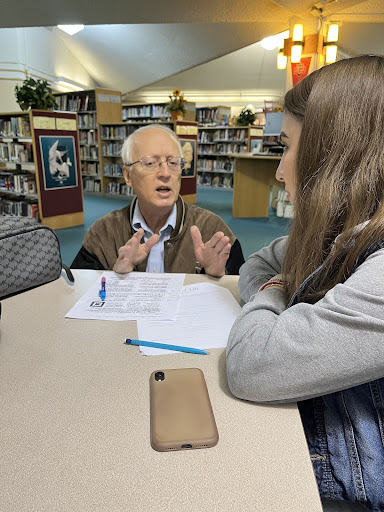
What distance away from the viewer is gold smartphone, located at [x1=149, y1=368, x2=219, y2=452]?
50 cm

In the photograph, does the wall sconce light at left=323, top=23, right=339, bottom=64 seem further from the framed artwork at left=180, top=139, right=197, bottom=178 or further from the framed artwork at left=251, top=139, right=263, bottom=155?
the framed artwork at left=251, top=139, right=263, bottom=155

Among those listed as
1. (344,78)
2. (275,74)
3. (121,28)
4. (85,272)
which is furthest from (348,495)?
(275,74)

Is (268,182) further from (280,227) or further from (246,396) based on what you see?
(246,396)

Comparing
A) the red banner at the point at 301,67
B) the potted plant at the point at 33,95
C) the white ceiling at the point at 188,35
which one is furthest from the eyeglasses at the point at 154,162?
the red banner at the point at 301,67

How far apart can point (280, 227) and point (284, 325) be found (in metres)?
4.72

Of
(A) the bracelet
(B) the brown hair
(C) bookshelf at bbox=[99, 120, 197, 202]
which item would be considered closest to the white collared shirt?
(A) the bracelet

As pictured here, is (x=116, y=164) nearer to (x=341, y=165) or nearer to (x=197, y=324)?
(x=197, y=324)

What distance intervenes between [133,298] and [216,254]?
323 millimetres

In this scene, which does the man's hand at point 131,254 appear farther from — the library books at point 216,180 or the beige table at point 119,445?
the library books at point 216,180

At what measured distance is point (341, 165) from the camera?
65 cm

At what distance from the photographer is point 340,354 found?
517 millimetres

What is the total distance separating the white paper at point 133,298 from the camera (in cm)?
88

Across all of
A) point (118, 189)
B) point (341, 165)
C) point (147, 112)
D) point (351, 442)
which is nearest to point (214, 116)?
point (147, 112)

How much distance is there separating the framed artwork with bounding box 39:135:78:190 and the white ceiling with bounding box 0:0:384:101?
235 centimetres
